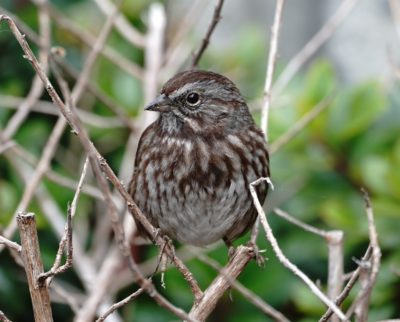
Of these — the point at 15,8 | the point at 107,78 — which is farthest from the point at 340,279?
the point at 15,8

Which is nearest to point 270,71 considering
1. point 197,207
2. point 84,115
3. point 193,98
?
point 193,98

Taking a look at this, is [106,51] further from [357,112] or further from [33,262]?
[33,262]

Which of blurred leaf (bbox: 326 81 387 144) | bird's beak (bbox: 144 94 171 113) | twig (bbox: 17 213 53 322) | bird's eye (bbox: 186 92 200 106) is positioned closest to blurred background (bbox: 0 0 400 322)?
blurred leaf (bbox: 326 81 387 144)

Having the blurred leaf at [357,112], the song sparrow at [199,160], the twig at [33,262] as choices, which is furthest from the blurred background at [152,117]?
the twig at [33,262]

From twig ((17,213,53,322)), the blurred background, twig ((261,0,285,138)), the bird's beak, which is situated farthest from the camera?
the blurred background

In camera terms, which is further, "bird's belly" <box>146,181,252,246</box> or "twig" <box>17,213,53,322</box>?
"bird's belly" <box>146,181,252,246</box>

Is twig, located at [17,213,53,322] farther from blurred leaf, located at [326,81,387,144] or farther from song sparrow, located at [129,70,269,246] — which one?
blurred leaf, located at [326,81,387,144]
